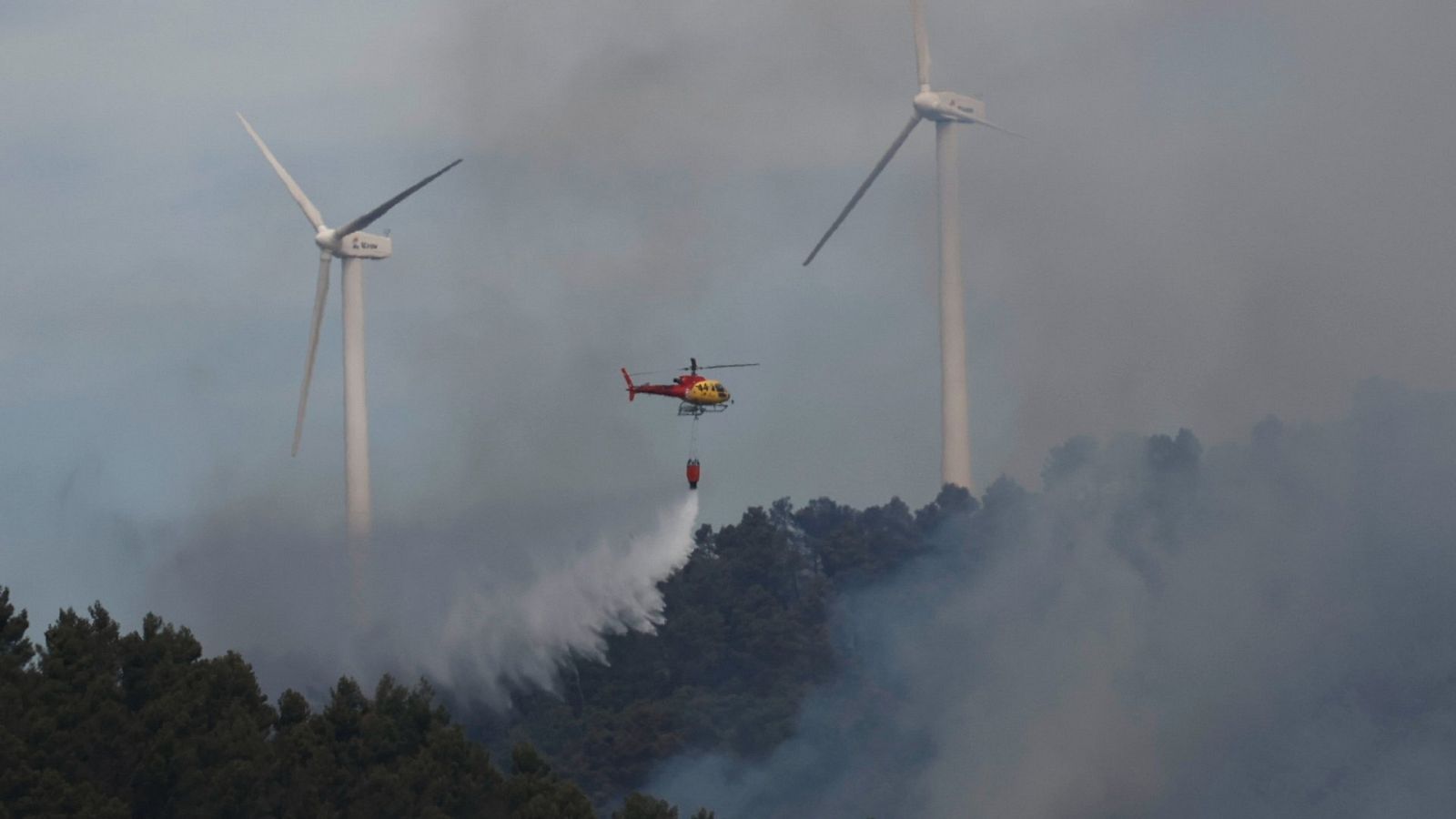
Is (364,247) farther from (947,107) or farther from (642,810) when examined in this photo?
(642,810)

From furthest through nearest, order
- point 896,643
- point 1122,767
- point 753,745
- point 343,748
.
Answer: point 896,643 < point 753,745 < point 1122,767 < point 343,748

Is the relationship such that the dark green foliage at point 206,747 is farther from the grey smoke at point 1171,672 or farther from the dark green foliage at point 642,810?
the grey smoke at point 1171,672

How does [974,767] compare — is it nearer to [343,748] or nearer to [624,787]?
[624,787]

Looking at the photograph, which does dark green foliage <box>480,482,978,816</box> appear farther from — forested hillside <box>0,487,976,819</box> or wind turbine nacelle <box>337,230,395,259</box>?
forested hillside <box>0,487,976,819</box>

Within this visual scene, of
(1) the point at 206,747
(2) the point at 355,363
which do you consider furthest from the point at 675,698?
(1) the point at 206,747

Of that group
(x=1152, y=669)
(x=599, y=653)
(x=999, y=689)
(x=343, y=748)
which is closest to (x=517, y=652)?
(x=599, y=653)

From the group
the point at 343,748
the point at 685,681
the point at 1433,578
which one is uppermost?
the point at 343,748

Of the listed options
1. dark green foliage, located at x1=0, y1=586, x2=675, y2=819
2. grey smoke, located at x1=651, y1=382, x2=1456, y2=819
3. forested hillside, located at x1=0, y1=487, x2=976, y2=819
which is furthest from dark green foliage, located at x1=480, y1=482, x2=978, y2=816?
dark green foliage, located at x1=0, y1=586, x2=675, y2=819
